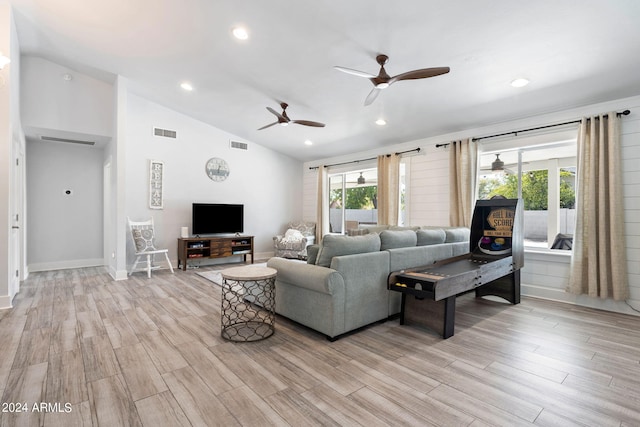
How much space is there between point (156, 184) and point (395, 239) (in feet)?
16.5

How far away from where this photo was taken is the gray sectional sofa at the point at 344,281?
9.20ft

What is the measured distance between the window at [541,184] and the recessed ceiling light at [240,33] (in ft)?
12.9

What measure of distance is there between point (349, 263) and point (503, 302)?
2.62m

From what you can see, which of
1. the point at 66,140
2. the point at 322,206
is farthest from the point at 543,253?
the point at 66,140

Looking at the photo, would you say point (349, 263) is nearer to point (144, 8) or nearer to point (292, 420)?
point (292, 420)

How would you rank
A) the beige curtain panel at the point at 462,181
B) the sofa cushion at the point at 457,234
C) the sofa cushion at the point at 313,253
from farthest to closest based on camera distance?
1. the beige curtain panel at the point at 462,181
2. the sofa cushion at the point at 457,234
3. the sofa cushion at the point at 313,253

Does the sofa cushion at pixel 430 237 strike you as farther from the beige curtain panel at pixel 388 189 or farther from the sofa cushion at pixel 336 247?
the beige curtain panel at pixel 388 189

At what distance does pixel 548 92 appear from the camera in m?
3.81

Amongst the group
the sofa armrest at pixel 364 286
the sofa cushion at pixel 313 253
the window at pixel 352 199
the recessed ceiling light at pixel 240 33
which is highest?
the recessed ceiling light at pixel 240 33

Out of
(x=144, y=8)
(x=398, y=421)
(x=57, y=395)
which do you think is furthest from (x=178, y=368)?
(x=144, y=8)

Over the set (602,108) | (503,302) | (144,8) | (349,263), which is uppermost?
(144,8)

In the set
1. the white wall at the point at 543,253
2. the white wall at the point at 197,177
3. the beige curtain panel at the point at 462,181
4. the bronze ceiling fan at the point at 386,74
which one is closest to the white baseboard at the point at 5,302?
the white wall at the point at 197,177

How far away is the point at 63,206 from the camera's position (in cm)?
615

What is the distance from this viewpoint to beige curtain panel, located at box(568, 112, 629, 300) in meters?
3.65
